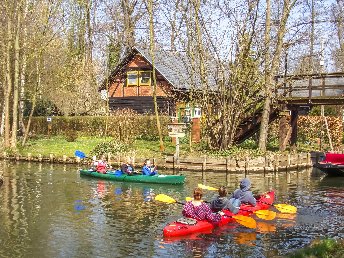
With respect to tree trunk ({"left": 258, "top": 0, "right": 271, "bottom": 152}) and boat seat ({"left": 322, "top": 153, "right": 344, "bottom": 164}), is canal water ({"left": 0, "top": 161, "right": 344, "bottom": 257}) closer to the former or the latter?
boat seat ({"left": 322, "top": 153, "right": 344, "bottom": 164})

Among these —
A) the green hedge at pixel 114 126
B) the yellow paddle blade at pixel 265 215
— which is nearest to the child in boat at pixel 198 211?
the yellow paddle blade at pixel 265 215

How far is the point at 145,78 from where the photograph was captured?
4884 centimetres

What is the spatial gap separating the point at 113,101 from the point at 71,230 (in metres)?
35.4

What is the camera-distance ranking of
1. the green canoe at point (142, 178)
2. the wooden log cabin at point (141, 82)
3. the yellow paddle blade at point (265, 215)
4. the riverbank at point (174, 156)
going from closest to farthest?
the yellow paddle blade at point (265, 215), the green canoe at point (142, 178), the riverbank at point (174, 156), the wooden log cabin at point (141, 82)

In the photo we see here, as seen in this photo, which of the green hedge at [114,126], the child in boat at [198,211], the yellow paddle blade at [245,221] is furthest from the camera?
the green hedge at [114,126]

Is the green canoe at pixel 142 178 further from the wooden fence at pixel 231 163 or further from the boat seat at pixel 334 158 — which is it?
the boat seat at pixel 334 158

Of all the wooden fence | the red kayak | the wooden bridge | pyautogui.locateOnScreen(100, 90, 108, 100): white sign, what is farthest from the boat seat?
pyautogui.locateOnScreen(100, 90, 108, 100): white sign

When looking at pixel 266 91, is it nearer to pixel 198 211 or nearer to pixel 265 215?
pixel 265 215

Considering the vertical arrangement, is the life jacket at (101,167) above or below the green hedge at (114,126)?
below

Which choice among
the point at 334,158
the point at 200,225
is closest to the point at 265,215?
the point at 200,225

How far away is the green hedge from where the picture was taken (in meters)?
41.3

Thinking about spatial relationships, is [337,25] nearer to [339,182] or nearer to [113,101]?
[113,101]

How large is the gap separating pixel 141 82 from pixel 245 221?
33986mm

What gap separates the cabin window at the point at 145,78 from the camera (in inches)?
1909
